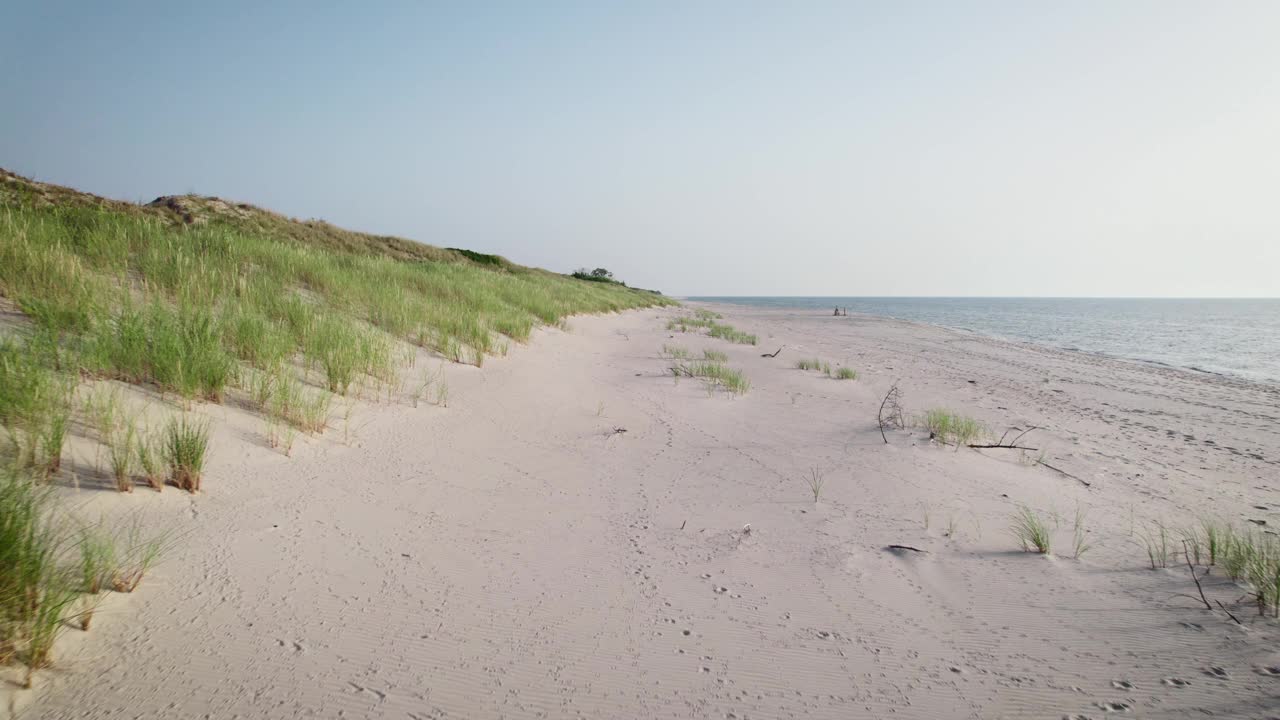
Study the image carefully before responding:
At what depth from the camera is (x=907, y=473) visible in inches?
144

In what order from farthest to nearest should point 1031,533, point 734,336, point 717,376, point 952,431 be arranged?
point 734,336 < point 717,376 < point 952,431 < point 1031,533

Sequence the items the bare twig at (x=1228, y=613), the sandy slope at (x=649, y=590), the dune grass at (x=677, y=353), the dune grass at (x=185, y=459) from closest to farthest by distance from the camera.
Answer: the sandy slope at (x=649, y=590)
the bare twig at (x=1228, y=613)
the dune grass at (x=185, y=459)
the dune grass at (x=677, y=353)

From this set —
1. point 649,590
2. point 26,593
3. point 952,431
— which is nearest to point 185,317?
point 26,593

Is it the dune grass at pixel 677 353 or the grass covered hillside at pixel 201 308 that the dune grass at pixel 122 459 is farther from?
the dune grass at pixel 677 353

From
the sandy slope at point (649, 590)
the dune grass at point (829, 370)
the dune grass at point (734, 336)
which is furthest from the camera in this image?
the dune grass at point (734, 336)

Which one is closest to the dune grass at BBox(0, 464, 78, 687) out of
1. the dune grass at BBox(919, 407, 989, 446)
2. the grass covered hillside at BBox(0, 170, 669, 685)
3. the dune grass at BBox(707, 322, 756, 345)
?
the grass covered hillside at BBox(0, 170, 669, 685)

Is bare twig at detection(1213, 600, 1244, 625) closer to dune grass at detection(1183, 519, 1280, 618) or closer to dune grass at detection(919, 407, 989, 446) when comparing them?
dune grass at detection(1183, 519, 1280, 618)

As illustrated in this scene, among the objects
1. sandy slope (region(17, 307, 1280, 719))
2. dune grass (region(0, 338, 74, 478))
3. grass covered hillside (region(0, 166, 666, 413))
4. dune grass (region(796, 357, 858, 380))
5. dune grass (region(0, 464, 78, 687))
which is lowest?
sandy slope (region(17, 307, 1280, 719))

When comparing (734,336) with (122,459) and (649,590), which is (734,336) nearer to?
(649,590)

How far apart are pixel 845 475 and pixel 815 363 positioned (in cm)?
534

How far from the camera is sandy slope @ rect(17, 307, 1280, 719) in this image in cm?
156

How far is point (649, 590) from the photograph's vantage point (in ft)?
7.11

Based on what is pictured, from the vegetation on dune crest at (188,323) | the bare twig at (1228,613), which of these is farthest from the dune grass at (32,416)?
the bare twig at (1228,613)

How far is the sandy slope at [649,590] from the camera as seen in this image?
1.56m
